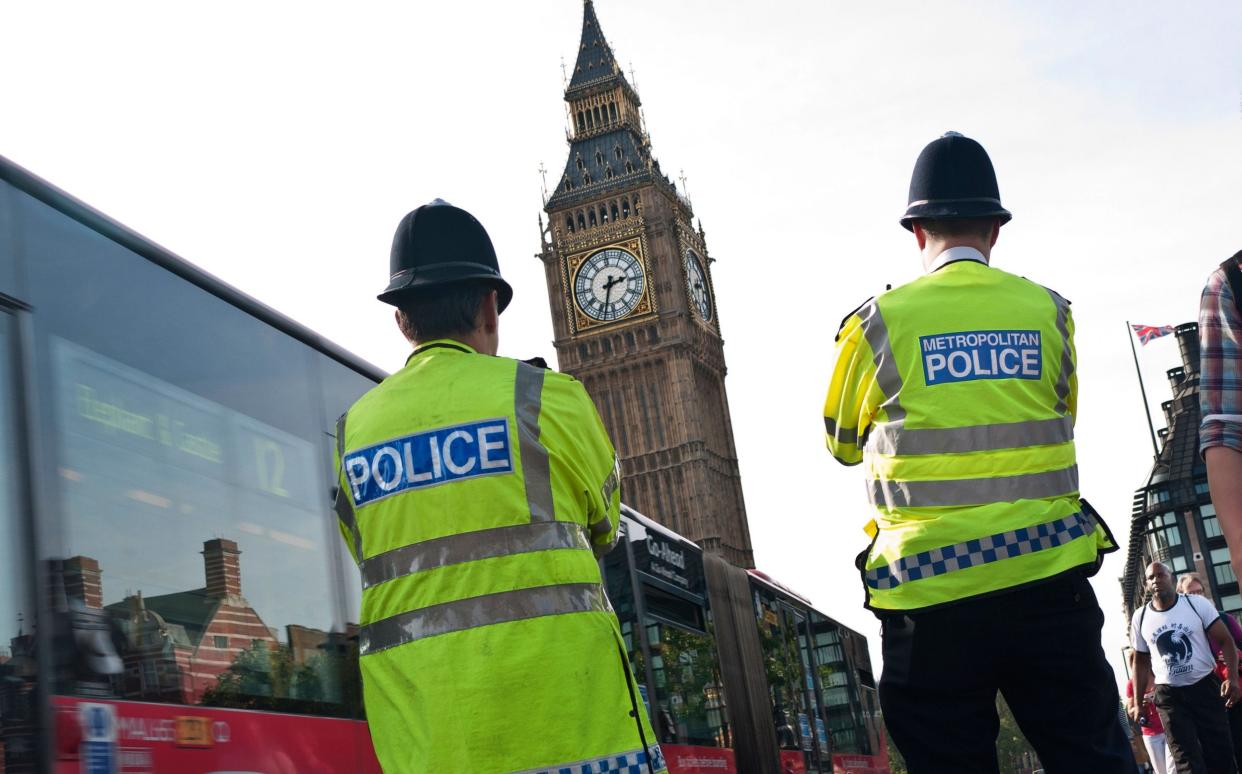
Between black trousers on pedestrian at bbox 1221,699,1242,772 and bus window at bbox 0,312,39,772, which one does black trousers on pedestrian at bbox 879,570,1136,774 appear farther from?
black trousers on pedestrian at bbox 1221,699,1242,772

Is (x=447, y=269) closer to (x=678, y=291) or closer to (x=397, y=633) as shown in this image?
(x=397, y=633)

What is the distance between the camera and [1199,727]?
9.18 metres

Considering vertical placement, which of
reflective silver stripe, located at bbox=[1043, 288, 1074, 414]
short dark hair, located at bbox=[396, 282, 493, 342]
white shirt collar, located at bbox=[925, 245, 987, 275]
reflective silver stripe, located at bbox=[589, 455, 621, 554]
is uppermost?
white shirt collar, located at bbox=[925, 245, 987, 275]

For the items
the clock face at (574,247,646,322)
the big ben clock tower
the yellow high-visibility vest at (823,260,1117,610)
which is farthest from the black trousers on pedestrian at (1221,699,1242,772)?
the clock face at (574,247,646,322)

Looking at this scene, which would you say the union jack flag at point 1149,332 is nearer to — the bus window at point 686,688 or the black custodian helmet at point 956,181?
the bus window at point 686,688

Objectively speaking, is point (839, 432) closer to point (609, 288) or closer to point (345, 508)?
point (345, 508)

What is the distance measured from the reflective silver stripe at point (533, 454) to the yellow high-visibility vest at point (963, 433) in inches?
32.9

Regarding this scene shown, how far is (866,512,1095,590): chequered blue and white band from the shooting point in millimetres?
3520

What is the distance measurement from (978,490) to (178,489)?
246 cm

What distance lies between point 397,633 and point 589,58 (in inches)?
2833

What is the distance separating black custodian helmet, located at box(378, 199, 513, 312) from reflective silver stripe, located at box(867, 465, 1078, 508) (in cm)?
97

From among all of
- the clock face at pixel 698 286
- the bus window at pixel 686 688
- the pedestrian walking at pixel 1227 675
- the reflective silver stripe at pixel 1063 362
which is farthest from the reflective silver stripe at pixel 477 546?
the clock face at pixel 698 286

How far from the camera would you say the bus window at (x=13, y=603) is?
3811 millimetres

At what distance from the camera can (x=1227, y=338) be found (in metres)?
2.88
